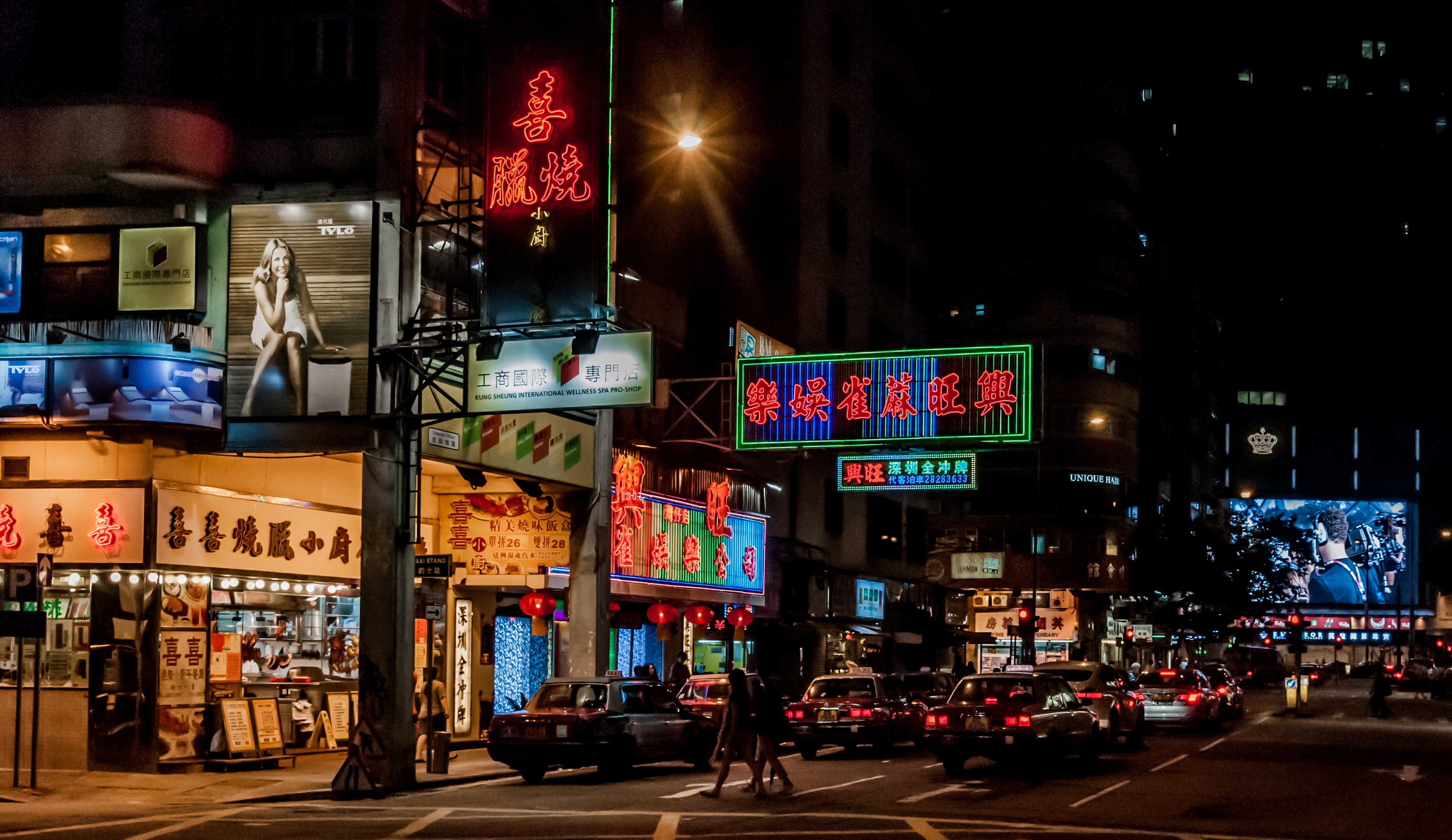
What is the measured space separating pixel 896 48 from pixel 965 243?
26.9 m

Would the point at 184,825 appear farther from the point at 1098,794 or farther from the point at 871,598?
the point at 871,598

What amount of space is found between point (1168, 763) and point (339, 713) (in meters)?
14.1

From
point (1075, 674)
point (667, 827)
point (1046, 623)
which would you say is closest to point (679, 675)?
point (1075, 674)

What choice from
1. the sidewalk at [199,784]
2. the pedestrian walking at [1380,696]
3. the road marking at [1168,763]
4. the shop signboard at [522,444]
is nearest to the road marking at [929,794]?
the road marking at [1168,763]

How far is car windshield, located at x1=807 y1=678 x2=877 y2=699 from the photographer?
94.0ft

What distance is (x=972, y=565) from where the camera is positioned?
237ft

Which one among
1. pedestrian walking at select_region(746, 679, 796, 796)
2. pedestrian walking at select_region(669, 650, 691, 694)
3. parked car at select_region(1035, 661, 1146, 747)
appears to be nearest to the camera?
pedestrian walking at select_region(746, 679, 796, 796)

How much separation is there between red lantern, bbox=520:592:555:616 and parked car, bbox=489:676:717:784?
5.48 m

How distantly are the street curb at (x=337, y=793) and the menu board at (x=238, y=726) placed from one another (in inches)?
133

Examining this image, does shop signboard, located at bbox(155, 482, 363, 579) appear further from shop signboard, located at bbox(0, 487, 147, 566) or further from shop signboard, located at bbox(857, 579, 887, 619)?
shop signboard, located at bbox(857, 579, 887, 619)

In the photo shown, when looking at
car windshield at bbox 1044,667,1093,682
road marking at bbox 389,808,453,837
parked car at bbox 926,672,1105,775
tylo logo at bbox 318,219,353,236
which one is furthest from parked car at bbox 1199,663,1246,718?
road marking at bbox 389,808,453,837

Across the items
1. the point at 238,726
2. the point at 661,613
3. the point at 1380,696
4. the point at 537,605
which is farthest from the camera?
the point at 1380,696

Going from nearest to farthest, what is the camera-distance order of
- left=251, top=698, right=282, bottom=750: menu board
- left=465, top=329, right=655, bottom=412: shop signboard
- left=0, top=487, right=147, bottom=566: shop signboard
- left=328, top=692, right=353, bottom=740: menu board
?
left=465, top=329, right=655, bottom=412: shop signboard < left=0, top=487, right=147, bottom=566: shop signboard < left=251, top=698, right=282, bottom=750: menu board < left=328, top=692, right=353, bottom=740: menu board

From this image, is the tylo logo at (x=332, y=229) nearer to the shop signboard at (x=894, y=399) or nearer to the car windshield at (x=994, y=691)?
the shop signboard at (x=894, y=399)
